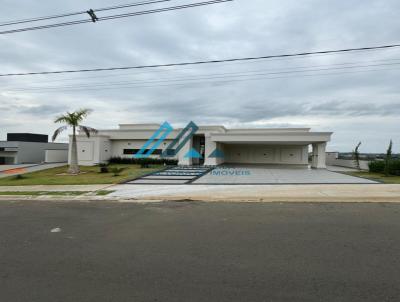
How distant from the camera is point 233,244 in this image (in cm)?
480

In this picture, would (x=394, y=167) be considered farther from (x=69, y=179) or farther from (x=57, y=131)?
(x=57, y=131)

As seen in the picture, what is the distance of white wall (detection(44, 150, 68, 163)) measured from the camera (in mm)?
31000

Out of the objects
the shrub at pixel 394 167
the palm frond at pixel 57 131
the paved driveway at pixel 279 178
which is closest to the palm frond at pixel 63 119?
the palm frond at pixel 57 131

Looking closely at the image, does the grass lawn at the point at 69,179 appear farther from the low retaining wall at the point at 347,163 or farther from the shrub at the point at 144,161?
the low retaining wall at the point at 347,163

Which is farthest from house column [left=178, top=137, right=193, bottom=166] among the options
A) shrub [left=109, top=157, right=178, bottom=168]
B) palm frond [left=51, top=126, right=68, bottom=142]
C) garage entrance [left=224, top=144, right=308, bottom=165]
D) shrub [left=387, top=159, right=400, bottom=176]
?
shrub [left=387, top=159, right=400, bottom=176]

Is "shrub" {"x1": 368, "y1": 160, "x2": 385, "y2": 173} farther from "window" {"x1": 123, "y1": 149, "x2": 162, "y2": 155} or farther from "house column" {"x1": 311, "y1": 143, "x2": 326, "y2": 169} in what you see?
"window" {"x1": 123, "y1": 149, "x2": 162, "y2": 155}

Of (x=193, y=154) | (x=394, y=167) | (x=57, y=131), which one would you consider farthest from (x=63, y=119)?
(x=394, y=167)

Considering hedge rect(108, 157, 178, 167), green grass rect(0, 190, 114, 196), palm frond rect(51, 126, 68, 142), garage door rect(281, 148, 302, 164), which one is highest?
palm frond rect(51, 126, 68, 142)

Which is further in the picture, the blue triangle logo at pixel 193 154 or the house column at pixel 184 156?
the blue triangle logo at pixel 193 154

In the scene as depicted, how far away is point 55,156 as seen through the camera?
104 ft

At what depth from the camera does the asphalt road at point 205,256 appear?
10.4 feet

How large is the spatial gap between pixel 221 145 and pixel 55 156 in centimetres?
2067

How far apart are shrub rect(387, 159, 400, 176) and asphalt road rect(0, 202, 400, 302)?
1221 centimetres

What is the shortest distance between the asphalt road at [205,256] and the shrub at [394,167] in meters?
12.2
